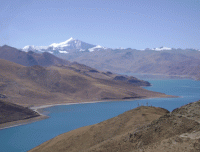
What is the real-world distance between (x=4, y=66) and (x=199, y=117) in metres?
142

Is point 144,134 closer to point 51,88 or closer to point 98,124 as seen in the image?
point 98,124

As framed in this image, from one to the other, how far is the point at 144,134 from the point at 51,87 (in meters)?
128

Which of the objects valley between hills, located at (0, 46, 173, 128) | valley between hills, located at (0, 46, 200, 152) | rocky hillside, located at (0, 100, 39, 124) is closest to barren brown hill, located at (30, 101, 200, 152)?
valley between hills, located at (0, 46, 200, 152)

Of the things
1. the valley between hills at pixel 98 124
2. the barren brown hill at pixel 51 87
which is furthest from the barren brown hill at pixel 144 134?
the barren brown hill at pixel 51 87

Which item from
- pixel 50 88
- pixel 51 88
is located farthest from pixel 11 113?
pixel 51 88

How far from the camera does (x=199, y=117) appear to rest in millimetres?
22219

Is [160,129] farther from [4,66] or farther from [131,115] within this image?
[4,66]

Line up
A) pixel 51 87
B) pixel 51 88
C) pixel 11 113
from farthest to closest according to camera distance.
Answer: pixel 51 87, pixel 51 88, pixel 11 113

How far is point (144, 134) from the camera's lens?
22656 mm

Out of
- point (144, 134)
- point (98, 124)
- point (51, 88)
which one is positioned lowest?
point (51, 88)

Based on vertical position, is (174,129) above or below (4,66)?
below

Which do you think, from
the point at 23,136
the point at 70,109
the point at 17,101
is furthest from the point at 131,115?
the point at 17,101

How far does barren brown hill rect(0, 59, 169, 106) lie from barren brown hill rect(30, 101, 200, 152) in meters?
86.5

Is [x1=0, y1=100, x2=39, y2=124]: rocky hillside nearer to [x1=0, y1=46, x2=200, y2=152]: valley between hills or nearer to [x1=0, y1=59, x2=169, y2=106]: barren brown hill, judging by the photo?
[x1=0, y1=46, x2=200, y2=152]: valley between hills
